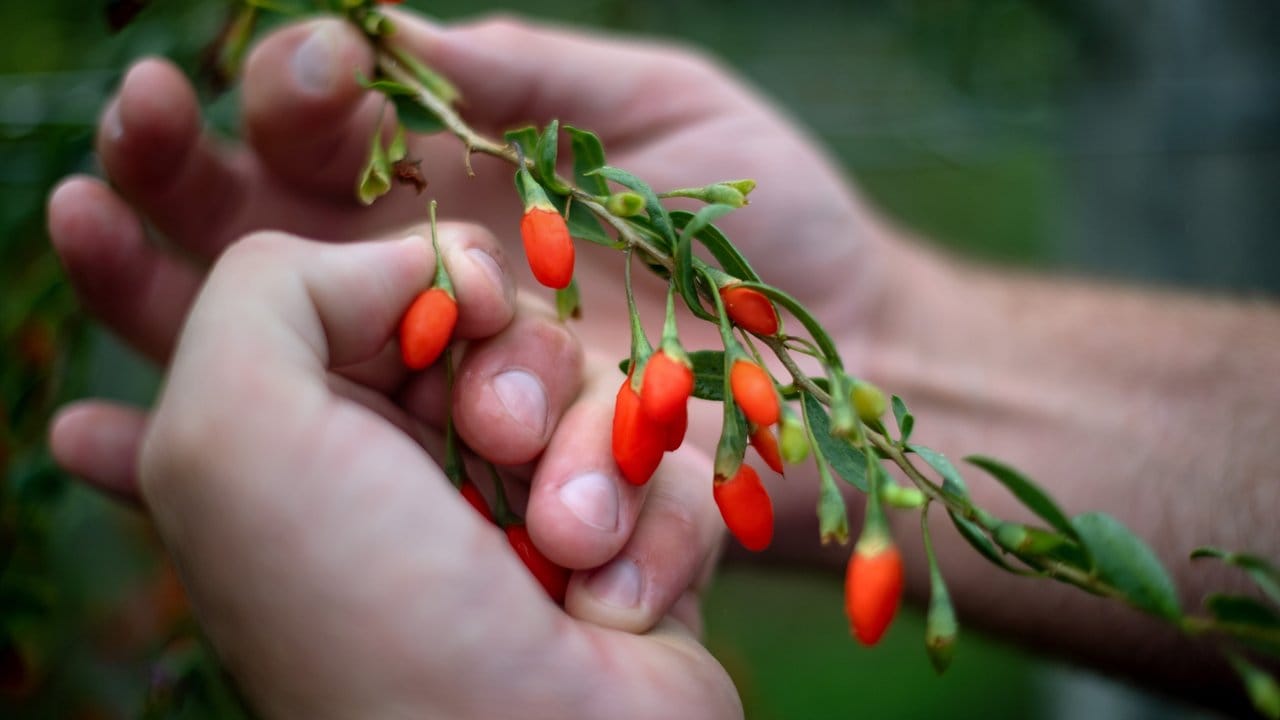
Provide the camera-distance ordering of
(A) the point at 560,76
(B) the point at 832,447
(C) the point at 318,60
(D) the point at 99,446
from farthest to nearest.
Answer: (A) the point at 560,76 < (D) the point at 99,446 < (C) the point at 318,60 < (B) the point at 832,447

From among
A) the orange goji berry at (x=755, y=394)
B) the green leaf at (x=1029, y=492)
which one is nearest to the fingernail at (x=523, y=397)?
the orange goji berry at (x=755, y=394)

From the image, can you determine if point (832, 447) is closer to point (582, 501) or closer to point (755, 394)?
point (755, 394)

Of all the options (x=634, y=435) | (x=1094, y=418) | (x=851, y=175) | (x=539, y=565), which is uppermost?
(x=634, y=435)

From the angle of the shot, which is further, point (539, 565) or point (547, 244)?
point (539, 565)

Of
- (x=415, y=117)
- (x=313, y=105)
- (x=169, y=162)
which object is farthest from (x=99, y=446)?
(x=415, y=117)

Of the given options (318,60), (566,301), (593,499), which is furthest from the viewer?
(318,60)
